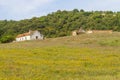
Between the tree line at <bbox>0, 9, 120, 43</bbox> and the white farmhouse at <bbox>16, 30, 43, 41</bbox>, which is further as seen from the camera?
the tree line at <bbox>0, 9, 120, 43</bbox>

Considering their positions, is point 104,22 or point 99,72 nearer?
point 99,72

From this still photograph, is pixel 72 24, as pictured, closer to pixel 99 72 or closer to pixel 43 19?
pixel 43 19

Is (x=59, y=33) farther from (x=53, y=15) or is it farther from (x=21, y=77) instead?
(x=21, y=77)

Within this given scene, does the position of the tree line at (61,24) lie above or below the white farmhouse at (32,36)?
above

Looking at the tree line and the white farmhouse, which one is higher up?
the tree line

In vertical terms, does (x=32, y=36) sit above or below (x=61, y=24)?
below

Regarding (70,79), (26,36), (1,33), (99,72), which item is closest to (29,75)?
(70,79)

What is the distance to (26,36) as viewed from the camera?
136 m

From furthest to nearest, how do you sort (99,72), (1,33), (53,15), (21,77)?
(53,15) < (1,33) < (99,72) < (21,77)

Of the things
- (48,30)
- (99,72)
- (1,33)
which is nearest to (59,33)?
(48,30)

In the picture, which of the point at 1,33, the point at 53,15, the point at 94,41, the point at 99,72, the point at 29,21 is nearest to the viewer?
the point at 99,72

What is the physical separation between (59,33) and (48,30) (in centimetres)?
1016

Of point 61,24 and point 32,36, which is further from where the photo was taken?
point 61,24

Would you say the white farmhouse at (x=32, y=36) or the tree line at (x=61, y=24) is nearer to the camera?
the white farmhouse at (x=32, y=36)
